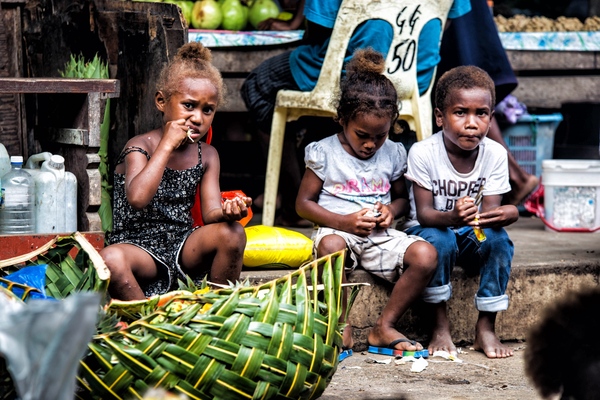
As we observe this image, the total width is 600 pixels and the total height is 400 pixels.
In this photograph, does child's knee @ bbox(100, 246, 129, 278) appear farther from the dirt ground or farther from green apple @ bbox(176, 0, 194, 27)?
green apple @ bbox(176, 0, 194, 27)

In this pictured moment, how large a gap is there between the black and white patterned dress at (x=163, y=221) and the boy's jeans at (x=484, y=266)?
3.24ft

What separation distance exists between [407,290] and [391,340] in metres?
0.21

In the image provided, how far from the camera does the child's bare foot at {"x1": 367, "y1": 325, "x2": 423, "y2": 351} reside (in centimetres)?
342

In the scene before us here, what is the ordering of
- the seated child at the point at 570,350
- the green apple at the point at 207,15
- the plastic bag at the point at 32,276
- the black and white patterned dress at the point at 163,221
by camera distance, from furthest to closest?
the green apple at the point at 207,15, the black and white patterned dress at the point at 163,221, the plastic bag at the point at 32,276, the seated child at the point at 570,350

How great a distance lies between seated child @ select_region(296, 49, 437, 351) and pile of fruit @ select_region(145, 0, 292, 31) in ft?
6.96

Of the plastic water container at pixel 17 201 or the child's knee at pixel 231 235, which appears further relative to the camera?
the plastic water container at pixel 17 201

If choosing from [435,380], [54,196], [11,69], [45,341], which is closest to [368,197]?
[435,380]

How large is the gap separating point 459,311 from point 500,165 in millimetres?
645

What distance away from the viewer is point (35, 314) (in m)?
1.46

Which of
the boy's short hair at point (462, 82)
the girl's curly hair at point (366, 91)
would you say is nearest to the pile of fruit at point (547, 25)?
the boy's short hair at point (462, 82)

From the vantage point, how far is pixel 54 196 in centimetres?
334

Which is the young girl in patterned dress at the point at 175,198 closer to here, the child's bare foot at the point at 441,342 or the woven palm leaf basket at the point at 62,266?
the woven palm leaf basket at the point at 62,266

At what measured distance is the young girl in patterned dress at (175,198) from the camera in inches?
120

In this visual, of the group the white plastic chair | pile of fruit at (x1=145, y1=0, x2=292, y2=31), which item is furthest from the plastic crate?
pile of fruit at (x1=145, y1=0, x2=292, y2=31)
